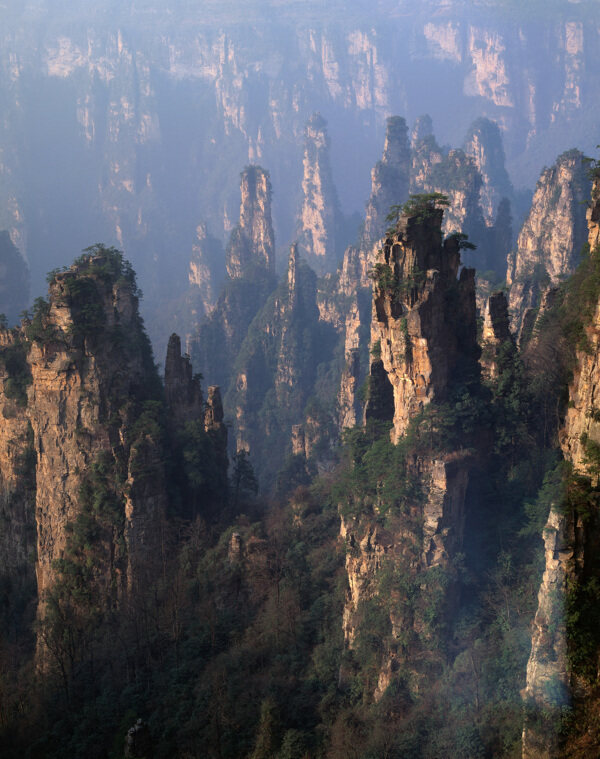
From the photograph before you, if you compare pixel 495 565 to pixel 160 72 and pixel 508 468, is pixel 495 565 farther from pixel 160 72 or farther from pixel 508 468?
pixel 160 72

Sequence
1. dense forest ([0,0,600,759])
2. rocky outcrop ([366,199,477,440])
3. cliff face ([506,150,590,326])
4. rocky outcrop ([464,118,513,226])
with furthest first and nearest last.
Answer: rocky outcrop ([464,118,513,226])
cliff face ([506,150,590,326])
rocky outcrop ([366,199,477,440])
dense forest ([0,0,600,759])

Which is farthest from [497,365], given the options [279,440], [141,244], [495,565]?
[141,244]

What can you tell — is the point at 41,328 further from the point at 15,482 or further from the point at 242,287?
the point at 242,287

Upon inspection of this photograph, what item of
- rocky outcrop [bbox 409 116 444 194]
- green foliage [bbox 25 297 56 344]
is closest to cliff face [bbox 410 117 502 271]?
rocky outcrop [bbox 409 116 444 194]

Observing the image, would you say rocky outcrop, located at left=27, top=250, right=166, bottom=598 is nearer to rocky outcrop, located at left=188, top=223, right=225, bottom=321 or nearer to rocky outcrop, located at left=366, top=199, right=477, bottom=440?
rocky outcrop, located at left=366, top=199, right=477, bottom=440

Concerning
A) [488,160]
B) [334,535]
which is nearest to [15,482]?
[334,535]
